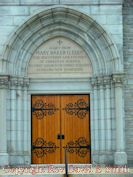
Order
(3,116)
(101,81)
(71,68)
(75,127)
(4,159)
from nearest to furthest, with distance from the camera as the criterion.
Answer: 1. (4,159)
2. (3,116)
3. (101,81)
4. (75,127)
5. (71,68)

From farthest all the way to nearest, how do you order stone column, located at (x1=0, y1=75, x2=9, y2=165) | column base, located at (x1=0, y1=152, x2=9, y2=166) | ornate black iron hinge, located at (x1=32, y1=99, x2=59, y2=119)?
ornate black iron hinge, located at (x1=32, y1=99, x2=59, y2=119)
stone column, located at (x1=0, y1=75, x2=9, y2=165)
column base, located at (x1=0, y1=152, x2=9, y2=166)

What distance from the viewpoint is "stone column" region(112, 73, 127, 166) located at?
989cm

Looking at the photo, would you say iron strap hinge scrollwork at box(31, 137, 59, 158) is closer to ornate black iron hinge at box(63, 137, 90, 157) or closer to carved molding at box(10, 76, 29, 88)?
ornate black iron hinge at box(63, 137, 90, 157)

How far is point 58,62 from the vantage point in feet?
35.3

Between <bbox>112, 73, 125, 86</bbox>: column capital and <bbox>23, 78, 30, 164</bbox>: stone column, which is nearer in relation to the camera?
<bbox>112, 73, 125, 86</bbox>: column capital

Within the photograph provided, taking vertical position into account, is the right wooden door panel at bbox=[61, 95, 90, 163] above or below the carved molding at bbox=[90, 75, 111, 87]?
below

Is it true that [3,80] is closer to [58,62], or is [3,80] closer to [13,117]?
[13,117]

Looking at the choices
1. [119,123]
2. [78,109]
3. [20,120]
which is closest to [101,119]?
[119,123]

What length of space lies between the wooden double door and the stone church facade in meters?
Answer: 0.22

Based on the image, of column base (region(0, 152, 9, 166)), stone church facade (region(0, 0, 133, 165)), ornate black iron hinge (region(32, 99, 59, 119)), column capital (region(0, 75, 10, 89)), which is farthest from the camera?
ornate black iron hinge (region(32, 99, 59, 119))

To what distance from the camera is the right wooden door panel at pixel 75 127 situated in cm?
1058

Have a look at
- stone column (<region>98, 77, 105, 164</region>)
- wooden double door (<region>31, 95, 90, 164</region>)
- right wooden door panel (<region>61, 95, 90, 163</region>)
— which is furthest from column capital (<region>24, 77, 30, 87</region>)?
stone column (<region>98, 77, 105, 164</region>)

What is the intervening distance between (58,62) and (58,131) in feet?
6.86

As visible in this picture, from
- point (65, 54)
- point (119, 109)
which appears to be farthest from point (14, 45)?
point (119, 109)
